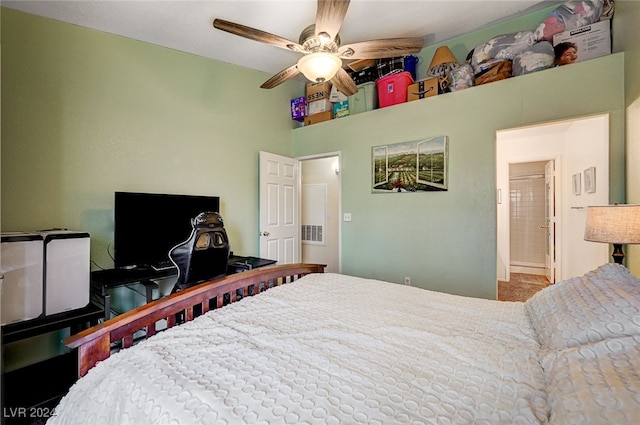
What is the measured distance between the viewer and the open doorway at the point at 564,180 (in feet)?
10.00

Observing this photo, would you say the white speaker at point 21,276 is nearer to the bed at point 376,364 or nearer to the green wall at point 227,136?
the green wall at point 227,136

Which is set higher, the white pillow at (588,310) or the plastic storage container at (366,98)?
the plastic storage container at (366,98)

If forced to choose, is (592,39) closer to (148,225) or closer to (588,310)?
(588,310)

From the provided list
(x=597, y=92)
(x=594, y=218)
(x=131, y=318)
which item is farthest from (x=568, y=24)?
(x=131, y=318)

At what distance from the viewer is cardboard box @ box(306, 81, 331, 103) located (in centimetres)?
387

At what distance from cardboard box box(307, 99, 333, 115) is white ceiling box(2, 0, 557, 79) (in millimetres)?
989

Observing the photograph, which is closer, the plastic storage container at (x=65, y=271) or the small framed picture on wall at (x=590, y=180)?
the plastic storage container at (x=65, y=271)

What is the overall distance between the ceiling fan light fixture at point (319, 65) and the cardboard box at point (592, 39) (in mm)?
2067

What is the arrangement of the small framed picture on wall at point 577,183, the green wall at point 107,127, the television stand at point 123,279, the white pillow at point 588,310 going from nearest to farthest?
the white pillow at point 588,310, the television stand at point 123,279, the green wall at point 107,127, the small framed picture on wall at point 577,183

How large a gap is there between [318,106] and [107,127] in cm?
247

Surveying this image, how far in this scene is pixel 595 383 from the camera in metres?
0.67

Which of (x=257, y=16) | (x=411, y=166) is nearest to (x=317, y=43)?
(x=257, y=16)

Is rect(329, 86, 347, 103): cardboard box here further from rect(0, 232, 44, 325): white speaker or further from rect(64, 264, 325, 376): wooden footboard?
rect(0, 232, 44, 325): white speaker

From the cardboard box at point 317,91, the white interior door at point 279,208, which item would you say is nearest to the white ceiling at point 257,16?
the cardboard box at point 317,91
